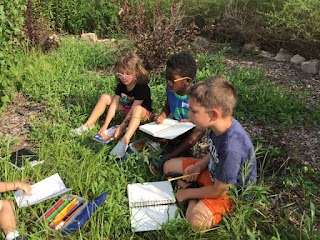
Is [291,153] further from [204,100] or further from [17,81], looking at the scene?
[17,81]

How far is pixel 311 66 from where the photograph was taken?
4934mm

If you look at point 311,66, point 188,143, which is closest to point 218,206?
point 188,143

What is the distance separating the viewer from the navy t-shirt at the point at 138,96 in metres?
3.75

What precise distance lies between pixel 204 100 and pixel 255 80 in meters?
2.41

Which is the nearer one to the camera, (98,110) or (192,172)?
(192,172)

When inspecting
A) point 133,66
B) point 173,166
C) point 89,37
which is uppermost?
point 133,66

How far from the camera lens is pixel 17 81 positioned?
4496 millimetres

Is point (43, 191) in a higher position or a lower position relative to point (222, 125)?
lower

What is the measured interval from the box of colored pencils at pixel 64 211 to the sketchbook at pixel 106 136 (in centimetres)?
81

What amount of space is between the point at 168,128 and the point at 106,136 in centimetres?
64

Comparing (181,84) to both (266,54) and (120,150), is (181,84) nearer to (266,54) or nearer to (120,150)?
(120,150)

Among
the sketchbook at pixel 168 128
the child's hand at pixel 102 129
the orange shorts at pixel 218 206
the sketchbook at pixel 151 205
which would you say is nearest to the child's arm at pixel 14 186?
the sketchbook at pixel 151 205

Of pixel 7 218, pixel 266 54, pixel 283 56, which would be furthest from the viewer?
pixel 266 54

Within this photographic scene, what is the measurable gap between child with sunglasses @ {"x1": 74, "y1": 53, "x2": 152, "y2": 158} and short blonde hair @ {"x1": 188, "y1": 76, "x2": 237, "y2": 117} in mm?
1164
